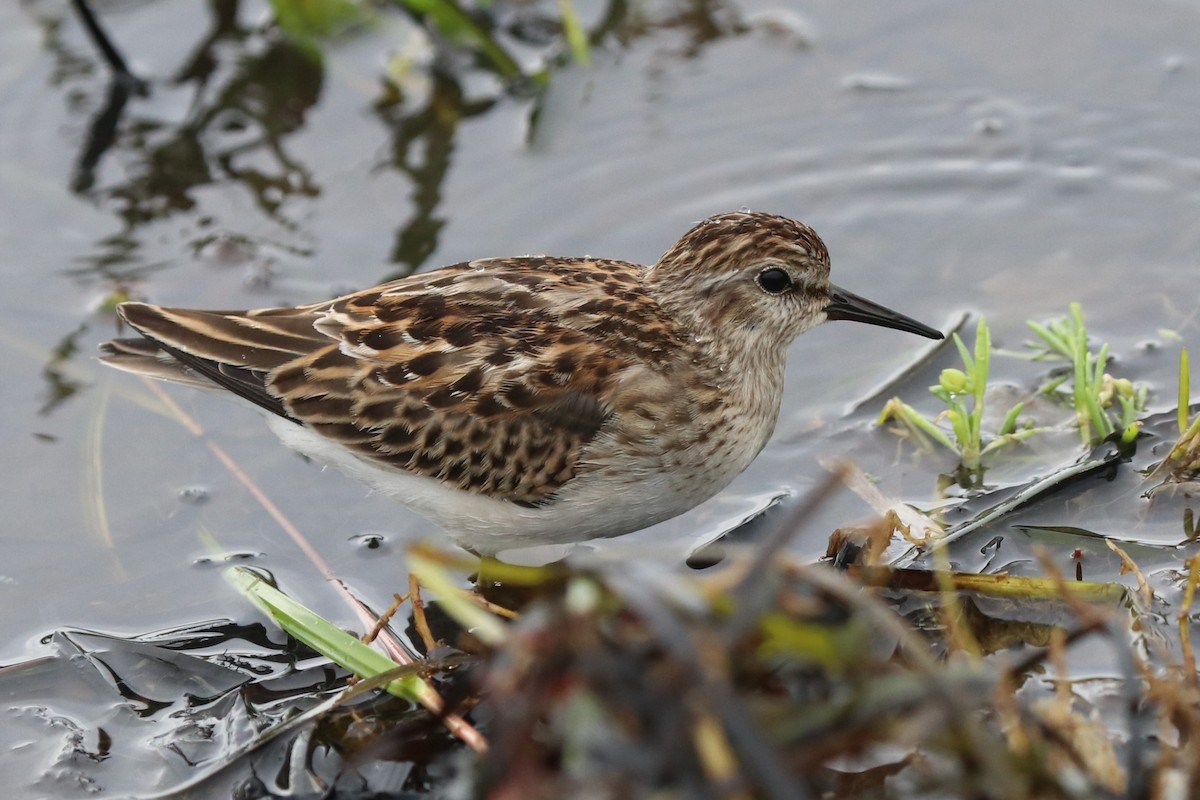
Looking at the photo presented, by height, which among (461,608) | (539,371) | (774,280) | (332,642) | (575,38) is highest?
(575,38)

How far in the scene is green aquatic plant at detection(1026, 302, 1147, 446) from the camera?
6.81m

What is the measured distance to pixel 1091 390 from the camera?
6820 mm

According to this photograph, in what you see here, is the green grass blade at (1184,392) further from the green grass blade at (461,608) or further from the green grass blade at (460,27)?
the green grass blade at (460,27)

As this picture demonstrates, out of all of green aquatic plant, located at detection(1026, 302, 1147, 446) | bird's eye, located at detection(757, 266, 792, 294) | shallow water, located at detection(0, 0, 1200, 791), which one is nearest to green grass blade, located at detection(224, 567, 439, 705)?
shallow water, located at detection(0, 0, 1200, 791)

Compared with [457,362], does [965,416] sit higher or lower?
lower

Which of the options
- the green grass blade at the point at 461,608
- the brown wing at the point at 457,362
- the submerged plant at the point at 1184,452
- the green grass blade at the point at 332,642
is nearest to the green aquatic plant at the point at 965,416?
the submerged plant at the point at 1184,452

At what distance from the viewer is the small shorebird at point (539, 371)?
636 centimetres

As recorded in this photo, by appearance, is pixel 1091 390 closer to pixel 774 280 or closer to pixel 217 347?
pixel 774 280

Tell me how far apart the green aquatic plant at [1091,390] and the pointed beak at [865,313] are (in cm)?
57

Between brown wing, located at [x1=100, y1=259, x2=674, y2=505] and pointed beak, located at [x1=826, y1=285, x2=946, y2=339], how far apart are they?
868 millimetres

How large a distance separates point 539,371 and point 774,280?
126 centimetres

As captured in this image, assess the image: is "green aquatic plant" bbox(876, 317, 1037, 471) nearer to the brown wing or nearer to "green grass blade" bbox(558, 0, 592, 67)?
the brown wing

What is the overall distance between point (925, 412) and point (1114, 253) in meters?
1.90

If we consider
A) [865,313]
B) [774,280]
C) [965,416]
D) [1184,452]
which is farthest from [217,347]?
[1184,452]
